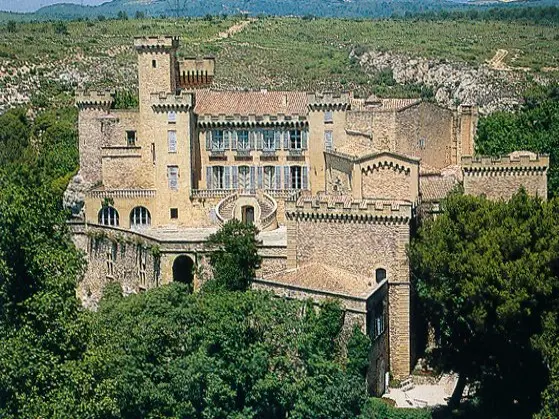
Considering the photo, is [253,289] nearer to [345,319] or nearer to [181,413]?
[345,319]

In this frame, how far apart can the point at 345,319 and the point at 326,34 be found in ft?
372

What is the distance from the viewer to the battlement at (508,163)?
4775 centimetres

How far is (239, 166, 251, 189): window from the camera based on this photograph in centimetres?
5772

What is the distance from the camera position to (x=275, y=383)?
37000 millimetres

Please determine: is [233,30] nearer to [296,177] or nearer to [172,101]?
[296,177]

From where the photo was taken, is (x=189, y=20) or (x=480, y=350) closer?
(x=480, y=350)

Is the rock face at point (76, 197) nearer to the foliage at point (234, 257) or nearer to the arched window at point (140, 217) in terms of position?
the arched window at point (140, 217)

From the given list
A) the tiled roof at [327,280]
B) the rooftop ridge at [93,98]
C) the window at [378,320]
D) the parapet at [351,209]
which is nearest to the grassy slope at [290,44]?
the rooftop ridge at [93,98]

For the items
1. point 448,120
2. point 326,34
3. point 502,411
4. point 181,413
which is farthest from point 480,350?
point 326,34

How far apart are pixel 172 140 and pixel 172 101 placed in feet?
6.74

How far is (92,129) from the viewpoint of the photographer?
59.0 metres

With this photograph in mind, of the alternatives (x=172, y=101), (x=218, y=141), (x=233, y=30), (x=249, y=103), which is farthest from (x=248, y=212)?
(x=233, y=30)

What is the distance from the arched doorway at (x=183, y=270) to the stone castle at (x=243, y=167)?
79mm

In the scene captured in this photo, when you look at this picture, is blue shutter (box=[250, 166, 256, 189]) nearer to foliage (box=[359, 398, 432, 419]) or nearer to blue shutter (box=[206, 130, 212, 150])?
blue shutter (box=[206, 130, 212, 150])
